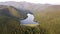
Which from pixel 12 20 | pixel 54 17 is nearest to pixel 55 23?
pixel 54 17

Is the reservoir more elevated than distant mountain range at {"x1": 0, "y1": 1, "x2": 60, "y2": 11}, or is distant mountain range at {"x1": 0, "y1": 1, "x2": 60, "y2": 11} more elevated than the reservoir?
distant mountain range at {"x1": 0, "y1": 1, "x2": 60, "y2": 11}

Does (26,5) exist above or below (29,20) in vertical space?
above

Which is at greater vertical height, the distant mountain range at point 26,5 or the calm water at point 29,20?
the distant mountain range at point 26,5

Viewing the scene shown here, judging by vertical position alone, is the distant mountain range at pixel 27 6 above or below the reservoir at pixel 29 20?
above

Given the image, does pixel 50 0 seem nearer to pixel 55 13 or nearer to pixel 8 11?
pixel 55 13

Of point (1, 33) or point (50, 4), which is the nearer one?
point (1, 33)

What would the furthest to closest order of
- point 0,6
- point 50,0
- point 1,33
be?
1. point 50,0
2. point 0,6
3. point 1,33

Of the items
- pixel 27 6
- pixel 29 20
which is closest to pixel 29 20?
pixel 29 20

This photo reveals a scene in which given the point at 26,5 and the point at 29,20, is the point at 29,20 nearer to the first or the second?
the point at 29,20

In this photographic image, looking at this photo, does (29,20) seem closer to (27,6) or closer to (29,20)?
(29,20)

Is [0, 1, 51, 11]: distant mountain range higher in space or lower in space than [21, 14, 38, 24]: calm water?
higher

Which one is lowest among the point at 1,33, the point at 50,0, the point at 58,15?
the point at 1,33
